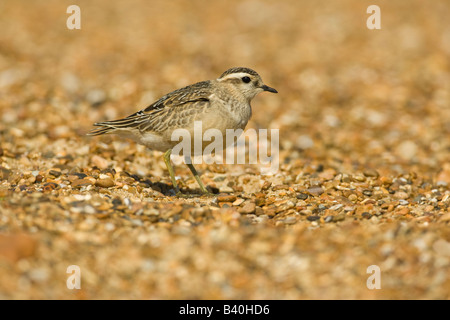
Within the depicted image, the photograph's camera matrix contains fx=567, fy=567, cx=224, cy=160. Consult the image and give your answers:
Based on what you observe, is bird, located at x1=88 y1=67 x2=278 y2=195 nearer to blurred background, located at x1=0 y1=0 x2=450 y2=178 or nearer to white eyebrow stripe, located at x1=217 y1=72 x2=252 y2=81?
white eyebrow stripe, located at x1=217 y1=72 x2=252 y2=81

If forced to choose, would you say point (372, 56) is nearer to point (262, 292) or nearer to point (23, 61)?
point (23, 61)

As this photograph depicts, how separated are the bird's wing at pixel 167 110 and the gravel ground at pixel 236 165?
77 cm

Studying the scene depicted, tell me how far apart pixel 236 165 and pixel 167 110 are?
2.16m

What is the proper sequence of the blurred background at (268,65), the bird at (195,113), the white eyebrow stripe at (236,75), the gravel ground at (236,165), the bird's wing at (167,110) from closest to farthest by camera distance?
the gravel ground at (236,165) < the bird at (195,113) < the bird's wing at (167,110) < the white eyebrow stripe at (236,75) < the blurred background at (268,65)

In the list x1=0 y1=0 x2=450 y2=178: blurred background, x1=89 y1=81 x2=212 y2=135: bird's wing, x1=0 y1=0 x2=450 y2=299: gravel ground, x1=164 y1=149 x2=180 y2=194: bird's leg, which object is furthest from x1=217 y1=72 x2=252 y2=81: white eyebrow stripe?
x1=0 y1=0 x2=450 y2=178: blurred background

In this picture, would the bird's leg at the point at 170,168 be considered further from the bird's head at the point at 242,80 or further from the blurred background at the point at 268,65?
the blurred background at the point at 268,65

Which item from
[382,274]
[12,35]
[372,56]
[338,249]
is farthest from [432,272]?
[12,35]

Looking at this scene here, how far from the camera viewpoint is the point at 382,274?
18.6 feet

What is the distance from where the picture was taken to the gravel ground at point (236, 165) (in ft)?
18.4

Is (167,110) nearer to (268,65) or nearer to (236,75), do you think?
(236,75)

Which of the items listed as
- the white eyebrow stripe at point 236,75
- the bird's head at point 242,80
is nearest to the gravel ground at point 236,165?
the bird's head at point 242,80

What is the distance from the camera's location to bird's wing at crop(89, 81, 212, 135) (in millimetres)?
7982

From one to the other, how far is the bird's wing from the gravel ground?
77 centimetres
